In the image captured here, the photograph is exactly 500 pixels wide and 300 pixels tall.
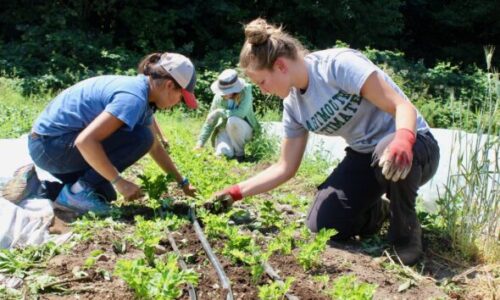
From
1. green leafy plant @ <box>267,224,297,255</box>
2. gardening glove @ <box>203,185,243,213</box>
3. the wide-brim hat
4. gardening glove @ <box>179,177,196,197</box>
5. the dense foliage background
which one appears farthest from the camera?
the dense foliage background

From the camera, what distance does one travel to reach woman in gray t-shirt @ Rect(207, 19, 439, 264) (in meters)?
3.28

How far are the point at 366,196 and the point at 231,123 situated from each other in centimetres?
291

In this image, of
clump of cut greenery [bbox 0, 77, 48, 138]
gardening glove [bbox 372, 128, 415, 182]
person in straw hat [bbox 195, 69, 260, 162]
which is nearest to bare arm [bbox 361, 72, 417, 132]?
gardening glove [bbox 372, 128, 415, 182]

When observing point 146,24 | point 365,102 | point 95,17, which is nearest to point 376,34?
point 146,24

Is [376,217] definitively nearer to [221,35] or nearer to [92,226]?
[92,226]

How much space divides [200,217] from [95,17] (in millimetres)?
11570

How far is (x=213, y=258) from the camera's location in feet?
10.1

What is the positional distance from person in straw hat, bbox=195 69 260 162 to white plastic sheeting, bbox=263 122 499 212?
1.30 feet

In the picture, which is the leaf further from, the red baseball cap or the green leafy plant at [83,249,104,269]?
the red baseball cap

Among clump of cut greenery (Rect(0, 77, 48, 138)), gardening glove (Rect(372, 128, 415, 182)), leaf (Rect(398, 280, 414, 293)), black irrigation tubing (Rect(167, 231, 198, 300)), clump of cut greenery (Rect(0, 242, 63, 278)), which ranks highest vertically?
gardening glove (Rect(372, 128, 415, 182))

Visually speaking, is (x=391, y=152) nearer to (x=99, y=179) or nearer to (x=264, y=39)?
(x=264, y=39)

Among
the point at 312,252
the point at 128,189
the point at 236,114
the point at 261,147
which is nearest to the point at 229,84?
the point at 236,114

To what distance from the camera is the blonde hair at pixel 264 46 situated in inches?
132

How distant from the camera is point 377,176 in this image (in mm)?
3441
